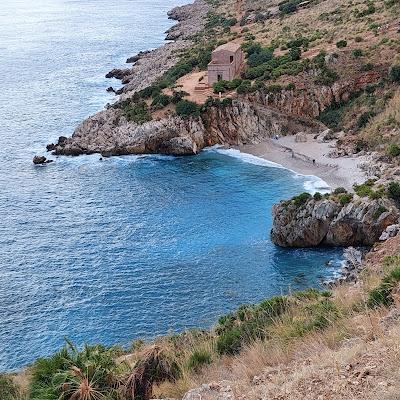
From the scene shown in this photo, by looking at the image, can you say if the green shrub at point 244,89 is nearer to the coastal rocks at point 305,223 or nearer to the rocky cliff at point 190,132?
the rocky cliff at point 190,132

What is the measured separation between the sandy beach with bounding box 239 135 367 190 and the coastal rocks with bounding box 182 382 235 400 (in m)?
41.1

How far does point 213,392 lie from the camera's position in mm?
10180

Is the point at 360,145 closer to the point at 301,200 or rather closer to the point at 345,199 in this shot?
the point at 345,199

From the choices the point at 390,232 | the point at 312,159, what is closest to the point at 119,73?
the point at 312,159

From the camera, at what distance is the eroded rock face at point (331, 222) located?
131ft

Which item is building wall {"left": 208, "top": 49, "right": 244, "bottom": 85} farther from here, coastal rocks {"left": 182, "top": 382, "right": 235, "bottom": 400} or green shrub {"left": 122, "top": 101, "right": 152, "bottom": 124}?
coastal rocks {"left": 182, "top": 382, "right": 235, "bottom": 400}

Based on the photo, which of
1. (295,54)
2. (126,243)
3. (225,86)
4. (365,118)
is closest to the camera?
(126,243)

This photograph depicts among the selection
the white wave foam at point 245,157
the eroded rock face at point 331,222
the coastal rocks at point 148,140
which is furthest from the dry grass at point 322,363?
the coastal rocks at point 148,140

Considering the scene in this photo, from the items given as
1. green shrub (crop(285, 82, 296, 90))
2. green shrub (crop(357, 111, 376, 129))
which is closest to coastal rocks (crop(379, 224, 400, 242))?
green shrub (crop(357, 111, 376, 129))

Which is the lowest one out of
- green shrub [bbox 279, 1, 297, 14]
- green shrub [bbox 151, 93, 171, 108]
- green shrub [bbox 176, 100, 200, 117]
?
green shrub [bbox 176, 100, 200, 117]

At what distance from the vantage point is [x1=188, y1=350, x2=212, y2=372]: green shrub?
13.0 metres

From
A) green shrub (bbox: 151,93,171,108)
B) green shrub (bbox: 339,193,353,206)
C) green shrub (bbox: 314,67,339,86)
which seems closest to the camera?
green shrub (bbox: 339,193,353,206)

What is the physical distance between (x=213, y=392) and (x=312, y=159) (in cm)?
5025

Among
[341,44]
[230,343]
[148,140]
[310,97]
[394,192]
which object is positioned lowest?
[394,192]
